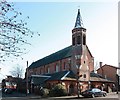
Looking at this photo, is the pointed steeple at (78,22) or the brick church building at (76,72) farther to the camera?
the pointed steeple at (78,22)

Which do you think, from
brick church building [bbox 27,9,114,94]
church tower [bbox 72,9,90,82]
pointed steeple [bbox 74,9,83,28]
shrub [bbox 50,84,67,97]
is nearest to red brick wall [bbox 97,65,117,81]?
brick church building [bbox 27,9,114,94]

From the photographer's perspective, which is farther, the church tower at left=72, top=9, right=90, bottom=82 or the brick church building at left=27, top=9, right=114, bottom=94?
the church tower at left=72, top=9, right=90, bottom=82

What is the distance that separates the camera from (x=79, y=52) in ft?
178

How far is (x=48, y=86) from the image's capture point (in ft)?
177

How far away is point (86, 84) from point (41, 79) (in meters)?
11.7

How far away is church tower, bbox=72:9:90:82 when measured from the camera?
53.8m

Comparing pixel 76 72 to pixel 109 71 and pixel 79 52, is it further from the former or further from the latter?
pixel 109 71

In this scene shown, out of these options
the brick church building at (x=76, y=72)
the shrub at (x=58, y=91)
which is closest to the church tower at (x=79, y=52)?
the brick church building at (x=76, y=72)

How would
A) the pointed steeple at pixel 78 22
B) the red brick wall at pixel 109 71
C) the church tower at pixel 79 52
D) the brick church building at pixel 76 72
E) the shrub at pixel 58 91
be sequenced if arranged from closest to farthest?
the shrub at pixel 58 91 → the brick church building at pixel 76 72 → the church tower at pixel 79 52 → the pointed steeple at pixel 78 22 → the red brick wall at pixel 109 71

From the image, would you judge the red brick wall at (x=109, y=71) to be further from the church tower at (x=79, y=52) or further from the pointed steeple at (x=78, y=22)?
the pointed steeple at (x=78, y=22)

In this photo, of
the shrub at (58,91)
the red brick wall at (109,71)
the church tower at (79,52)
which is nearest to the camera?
the shrub at (58,91)

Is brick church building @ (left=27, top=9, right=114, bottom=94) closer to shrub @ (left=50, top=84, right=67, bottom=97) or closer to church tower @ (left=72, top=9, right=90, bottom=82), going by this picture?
church tower @ (left=72, top=9, right=90, bottom=82)

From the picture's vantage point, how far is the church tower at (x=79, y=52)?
177 ft

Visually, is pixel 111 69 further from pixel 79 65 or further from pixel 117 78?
pixel 79 65
